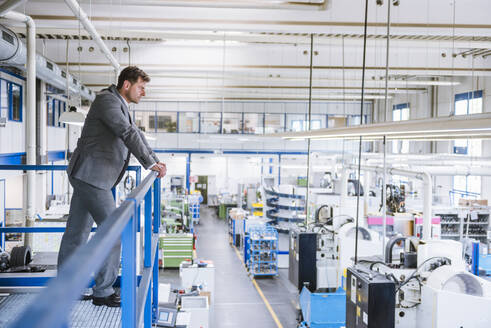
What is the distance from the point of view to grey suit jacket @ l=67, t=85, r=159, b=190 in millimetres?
2250

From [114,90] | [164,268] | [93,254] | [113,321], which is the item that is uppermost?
[114,90]

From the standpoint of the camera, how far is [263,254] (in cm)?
1378

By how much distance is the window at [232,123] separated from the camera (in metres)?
22.9

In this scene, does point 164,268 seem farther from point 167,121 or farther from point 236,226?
point 167,121

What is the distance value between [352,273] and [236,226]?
12.6 m

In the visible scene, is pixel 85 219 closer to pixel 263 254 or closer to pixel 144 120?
pixel 263 254

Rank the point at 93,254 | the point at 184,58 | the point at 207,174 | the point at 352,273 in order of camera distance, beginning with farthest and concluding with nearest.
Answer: the point at 207,174 → the point at 184,58 → the point at 352,273 → the point at 93,254

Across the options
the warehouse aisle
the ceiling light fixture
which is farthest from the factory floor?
the ceiling light fixture

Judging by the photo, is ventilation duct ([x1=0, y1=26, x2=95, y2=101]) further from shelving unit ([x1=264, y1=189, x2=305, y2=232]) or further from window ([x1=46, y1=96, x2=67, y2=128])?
shelving unit ([x1=264, y1=189, x2=305, y2=232])

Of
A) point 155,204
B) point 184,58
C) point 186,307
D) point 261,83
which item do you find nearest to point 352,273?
point 155,204

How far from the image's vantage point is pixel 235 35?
8227mm

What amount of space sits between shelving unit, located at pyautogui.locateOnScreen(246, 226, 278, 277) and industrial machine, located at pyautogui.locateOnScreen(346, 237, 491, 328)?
7888 mm

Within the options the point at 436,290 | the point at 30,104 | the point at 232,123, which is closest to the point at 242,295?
the point at 436,290

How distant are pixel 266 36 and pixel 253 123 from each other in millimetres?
15197
